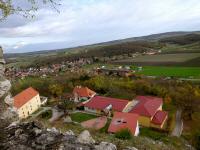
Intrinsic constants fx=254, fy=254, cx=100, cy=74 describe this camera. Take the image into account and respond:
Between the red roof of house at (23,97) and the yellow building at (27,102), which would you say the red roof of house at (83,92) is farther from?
the red roof of house at (23,97)

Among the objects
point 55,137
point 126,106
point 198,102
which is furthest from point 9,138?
point 198,102

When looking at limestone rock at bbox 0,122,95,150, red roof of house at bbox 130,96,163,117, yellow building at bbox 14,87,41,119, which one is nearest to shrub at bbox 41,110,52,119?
yellow building at bbox 14,87,41,119

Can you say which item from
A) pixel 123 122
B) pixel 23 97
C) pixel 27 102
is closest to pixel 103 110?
pixel 123 122

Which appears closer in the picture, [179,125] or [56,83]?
[179,125]

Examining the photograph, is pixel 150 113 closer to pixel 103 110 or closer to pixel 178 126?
pixel 178 126

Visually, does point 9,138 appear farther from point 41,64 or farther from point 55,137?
point 41,64

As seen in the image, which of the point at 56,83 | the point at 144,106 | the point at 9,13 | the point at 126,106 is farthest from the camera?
the point at 56,83
